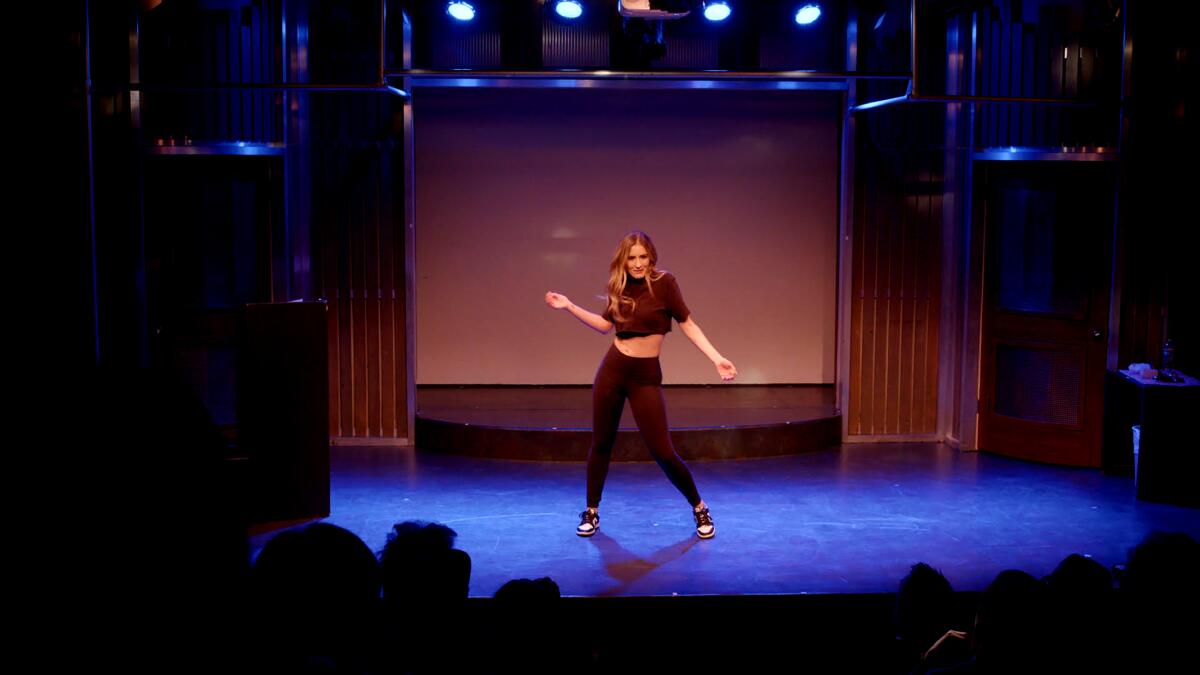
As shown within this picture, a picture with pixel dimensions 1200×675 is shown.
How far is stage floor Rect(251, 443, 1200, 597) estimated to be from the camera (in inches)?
189

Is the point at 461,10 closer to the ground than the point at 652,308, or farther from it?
farther from it

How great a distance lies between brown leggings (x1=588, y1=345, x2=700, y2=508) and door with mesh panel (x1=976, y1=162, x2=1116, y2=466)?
A: 10.3 feet

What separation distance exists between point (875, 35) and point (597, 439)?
398 cm

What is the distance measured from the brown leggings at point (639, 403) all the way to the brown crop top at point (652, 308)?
140 millimetres

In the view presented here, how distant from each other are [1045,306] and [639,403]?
3461mm

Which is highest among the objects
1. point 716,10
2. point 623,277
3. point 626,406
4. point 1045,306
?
point 716,10

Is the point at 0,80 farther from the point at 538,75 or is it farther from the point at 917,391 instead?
the point at 917,391

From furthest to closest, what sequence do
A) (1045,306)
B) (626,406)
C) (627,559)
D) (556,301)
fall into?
(626,406)
(1045,306)
(556,301)
(627,559)

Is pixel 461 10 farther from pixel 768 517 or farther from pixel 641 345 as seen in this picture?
pixel 768 517

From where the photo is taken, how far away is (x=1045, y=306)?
7.06m

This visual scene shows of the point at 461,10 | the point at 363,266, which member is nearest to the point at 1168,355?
the point at 461,10

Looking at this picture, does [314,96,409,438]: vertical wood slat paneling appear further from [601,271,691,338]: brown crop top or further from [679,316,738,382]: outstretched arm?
[679,316,738,382]: outstretched arm

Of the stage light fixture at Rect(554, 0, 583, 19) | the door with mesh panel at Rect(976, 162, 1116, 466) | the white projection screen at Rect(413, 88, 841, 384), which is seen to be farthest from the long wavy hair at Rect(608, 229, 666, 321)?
the white projection screen at Rect(413, 88, 841, 384)

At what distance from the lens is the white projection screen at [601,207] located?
8547mm
